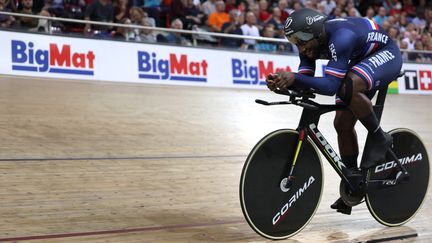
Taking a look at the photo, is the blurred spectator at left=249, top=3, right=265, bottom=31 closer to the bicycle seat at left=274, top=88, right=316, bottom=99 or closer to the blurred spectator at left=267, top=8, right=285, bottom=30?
the blurred spectator at left=267, top=8, right=285, bottom=30

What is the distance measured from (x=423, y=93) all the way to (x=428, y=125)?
5482mm

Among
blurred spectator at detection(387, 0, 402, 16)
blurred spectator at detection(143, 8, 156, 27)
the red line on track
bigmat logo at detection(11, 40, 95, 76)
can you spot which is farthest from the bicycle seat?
blurred spectator at detection(387, 0, 402, 16)

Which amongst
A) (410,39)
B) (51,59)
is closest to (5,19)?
(51,59)

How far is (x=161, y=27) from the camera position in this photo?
41.1 feet

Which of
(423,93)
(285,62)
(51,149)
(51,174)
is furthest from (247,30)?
(51,174)

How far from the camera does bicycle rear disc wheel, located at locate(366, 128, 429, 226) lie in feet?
14.4

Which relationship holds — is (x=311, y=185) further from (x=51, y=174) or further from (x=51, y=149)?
(x=51, y=149)

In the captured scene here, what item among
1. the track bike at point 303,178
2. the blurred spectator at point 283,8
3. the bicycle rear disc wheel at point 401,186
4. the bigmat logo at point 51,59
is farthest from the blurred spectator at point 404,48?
the track bike at point 303,178

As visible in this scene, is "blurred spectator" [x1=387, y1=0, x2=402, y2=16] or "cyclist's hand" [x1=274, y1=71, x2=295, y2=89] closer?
"cyclist's hand" [x1=274, y1=71, x2=295, y2=89]

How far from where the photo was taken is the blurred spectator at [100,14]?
11.3 metres

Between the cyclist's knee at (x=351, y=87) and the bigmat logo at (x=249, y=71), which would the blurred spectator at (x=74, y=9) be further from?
the cyclist's knee at (x=351, y=87)

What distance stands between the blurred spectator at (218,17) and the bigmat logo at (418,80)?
434 centimetres

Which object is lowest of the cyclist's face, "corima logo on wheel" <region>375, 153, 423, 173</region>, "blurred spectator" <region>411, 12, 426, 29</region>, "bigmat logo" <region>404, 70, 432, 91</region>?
"bigmat logo" <region>404, 70, 432, 91</region>

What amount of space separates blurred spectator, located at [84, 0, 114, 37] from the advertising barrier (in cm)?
20
